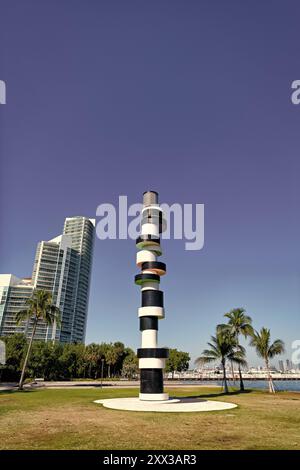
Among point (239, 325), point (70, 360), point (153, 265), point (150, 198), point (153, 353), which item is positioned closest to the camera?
point (153, 353)

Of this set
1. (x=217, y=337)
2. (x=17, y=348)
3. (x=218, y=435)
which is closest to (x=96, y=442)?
(x=218, y=435)

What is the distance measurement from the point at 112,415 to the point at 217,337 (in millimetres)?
30023

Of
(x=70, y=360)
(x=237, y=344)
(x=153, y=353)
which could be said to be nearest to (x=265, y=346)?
(x=237, y=344)

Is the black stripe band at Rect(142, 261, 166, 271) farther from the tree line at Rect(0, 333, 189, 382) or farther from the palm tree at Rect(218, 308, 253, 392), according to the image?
the tree line at Rect(0, 333, 189, 382)

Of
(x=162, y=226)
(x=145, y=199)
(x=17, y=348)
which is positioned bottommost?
(x=17, y=348)

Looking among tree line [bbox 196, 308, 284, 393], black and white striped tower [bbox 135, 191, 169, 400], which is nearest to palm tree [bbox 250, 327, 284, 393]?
tree line [bbox 196, 308, 284, 393]

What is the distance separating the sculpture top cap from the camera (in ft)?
114

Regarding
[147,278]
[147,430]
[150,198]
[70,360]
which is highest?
[150,198]

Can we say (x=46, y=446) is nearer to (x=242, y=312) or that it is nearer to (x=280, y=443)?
(x=280, y=443)

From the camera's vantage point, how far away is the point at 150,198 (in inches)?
1375

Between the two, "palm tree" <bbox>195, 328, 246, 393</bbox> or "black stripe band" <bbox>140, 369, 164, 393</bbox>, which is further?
"palm tree" <bbox>195, 328, 246, 393</bbox>

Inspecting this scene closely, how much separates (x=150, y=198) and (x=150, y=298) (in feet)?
34.8

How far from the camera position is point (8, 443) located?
1252 centimetres

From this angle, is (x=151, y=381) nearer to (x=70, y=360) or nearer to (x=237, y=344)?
(x=237, y=344)
